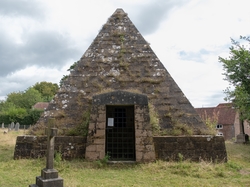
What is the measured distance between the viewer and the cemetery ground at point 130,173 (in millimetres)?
5148

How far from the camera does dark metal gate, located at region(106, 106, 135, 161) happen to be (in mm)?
7480

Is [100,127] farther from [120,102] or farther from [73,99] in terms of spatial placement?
[73,99]

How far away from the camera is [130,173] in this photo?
19.8ft

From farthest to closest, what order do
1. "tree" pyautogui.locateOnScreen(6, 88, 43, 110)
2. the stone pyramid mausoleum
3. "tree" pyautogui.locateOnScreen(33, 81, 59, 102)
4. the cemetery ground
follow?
"tree" pyautogui.locateOnScreen(33, 81, 59, 102) → "tree" pyautogui.locateOnScreen(6, 88, 43, 110) → the stone pyramid mausoleum → the cemetery ground

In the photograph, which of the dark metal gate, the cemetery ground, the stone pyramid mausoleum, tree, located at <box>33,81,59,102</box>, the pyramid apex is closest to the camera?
the cemetery ground

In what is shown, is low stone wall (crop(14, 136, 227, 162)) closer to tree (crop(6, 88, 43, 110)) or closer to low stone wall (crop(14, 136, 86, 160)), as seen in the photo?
low stone wall (crop(14, 136, 86, 160))

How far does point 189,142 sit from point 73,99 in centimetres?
430

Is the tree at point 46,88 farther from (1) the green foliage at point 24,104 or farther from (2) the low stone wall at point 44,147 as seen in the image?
(2) the low stone wall at point 44,147

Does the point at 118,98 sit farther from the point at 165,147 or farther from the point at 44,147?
the point at 44,147

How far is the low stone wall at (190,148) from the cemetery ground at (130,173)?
0.30m

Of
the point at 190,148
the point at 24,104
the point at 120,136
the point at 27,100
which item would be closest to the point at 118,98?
the point at 120,136

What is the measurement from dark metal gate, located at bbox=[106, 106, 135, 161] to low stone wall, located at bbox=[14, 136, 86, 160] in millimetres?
871

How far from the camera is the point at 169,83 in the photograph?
347 inches

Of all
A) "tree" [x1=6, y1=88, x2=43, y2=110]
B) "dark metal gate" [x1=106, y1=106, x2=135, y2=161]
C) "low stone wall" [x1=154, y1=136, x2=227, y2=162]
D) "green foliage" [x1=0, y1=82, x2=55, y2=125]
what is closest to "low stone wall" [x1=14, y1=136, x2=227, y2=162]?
"low stone wall" [x1=154, y1=136, x2=227, y2=162]
